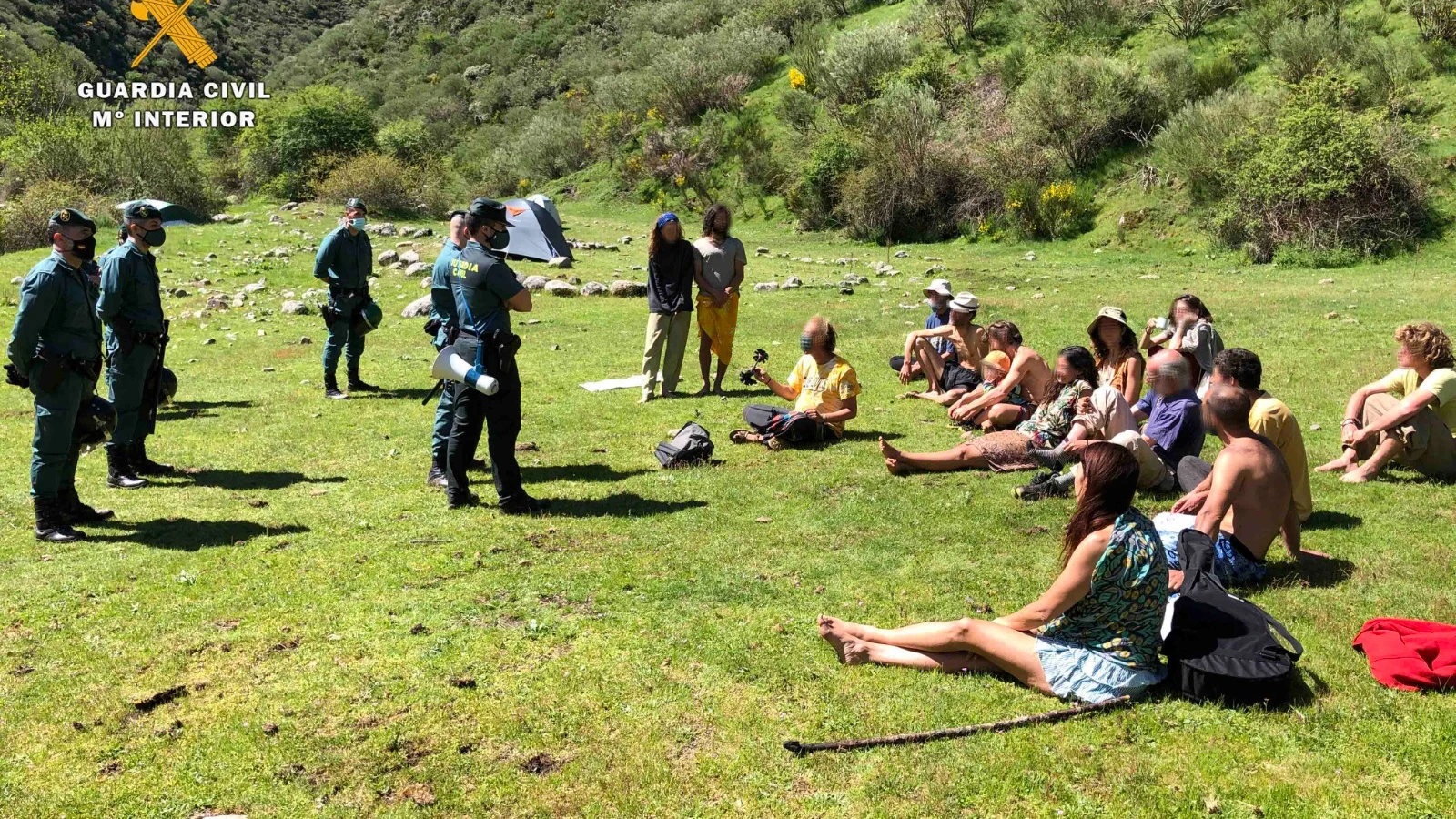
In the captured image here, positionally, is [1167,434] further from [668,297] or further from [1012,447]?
[668,297]

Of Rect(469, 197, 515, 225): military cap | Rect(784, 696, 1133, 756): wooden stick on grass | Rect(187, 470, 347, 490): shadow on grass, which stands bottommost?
Rect(784, 696, 1133, 756): wooden stick on grass

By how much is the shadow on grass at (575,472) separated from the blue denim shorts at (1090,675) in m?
4.87

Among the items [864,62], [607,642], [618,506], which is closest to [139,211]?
[618,506]

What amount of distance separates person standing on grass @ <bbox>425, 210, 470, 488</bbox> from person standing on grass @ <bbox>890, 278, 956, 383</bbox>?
5.49m

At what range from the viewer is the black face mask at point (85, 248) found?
7.40 m

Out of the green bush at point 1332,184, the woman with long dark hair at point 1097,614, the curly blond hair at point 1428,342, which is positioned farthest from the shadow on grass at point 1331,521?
the green bush at point 1332,184

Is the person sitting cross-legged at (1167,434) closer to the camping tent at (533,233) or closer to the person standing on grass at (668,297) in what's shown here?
the person standing on grass at (668,297)

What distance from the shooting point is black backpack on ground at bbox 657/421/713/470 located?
30.3 feet

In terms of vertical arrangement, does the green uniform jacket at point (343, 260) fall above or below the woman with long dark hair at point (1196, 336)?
above

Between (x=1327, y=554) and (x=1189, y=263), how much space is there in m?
16.3

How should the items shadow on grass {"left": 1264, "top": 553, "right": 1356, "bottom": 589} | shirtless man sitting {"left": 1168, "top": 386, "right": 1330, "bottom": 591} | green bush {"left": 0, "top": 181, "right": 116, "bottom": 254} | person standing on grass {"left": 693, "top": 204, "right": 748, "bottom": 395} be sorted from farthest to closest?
→ green bush {"left": 0, "top": 181, "right": 116, "bottom": 254} < person standing on grass {"left": 693, "top": 204, "right": 748, "bottom": 395} < shadow on grass {"left": 1264, "top": 553, "right": 1356, "bottom": 589} < shirtless man sitting {"left": 1168, "top": 386, "right": 1330, "bottom": 591}

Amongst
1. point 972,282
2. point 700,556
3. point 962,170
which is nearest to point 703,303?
point 700,556

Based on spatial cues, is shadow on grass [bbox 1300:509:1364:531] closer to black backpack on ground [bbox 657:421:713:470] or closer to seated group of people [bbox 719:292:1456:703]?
seated group of people [bbox 719:292:1456:703]

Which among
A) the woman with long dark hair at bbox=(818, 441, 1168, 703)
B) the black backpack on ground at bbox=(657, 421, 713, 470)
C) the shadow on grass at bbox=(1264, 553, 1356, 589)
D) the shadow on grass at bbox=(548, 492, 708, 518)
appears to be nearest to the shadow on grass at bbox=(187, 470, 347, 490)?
the shadow on grass at bbox=(548, 492, 708, 518)
